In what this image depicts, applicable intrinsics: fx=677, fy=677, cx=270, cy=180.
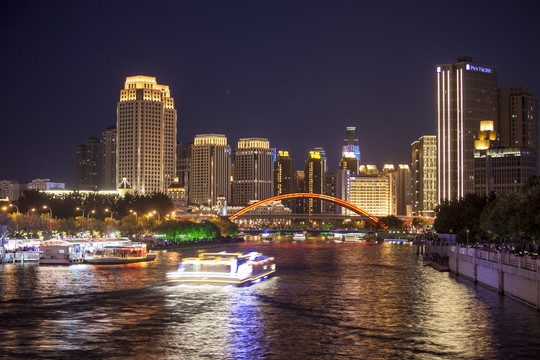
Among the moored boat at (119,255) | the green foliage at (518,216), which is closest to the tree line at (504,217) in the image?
the green foliage at (518,216)

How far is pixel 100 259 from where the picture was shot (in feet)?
237

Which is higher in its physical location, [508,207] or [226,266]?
[508,207]

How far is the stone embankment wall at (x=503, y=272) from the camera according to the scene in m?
39.0

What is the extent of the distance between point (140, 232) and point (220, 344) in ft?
298

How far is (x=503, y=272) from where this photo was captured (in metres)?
46.3

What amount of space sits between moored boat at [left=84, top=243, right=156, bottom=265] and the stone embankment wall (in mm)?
34402

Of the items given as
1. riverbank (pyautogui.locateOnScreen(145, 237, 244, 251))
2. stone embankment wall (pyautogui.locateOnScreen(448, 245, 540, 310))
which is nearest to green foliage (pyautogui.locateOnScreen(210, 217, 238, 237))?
riverbank (pyautogui.locateOnScreen(145, 237, 244, 251))

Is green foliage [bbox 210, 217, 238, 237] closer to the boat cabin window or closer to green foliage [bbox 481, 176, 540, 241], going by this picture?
green foliage [bbox 481, 176, 540, 241]

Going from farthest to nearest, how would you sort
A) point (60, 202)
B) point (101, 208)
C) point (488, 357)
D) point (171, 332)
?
point (101, 208)
point (60, 202)
point (171, 332)
point (488, 357)

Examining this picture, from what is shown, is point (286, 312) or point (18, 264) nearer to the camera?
point (286, 312)

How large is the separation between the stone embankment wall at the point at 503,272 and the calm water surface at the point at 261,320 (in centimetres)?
88

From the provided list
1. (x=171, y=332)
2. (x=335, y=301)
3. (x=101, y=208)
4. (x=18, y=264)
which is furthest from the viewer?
(x=101, y=208)

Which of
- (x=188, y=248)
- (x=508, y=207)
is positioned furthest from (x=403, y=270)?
(x=188, y=248)

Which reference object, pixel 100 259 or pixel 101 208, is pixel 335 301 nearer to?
pixel 100 259
